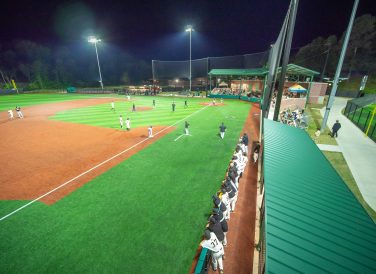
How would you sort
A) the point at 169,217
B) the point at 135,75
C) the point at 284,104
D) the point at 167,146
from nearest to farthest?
1. the point at 169,217
2. the point at 167,146
3. the point at 284,104
4. the point at 135,75

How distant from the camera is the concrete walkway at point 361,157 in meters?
10.1

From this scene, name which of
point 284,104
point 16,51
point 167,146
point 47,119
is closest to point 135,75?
point 16,51

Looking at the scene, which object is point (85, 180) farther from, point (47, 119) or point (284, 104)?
point (284, 104)

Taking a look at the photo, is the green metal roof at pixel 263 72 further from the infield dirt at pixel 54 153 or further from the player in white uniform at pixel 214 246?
the player in white uniform at pixel 214 246

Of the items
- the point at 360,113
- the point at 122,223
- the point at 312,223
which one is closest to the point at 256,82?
the point at 360,113

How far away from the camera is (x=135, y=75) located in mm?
101812

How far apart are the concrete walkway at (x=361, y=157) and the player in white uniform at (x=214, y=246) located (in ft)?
26.7

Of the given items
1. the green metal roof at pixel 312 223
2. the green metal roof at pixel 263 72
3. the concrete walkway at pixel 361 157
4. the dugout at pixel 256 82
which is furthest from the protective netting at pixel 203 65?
the green metal roof at pixel 312 223

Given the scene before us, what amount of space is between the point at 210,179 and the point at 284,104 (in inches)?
881

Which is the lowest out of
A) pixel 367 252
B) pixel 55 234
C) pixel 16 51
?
pixel 55 234

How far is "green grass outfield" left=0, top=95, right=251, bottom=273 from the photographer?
6.03 m

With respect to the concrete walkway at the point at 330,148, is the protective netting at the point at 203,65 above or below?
above

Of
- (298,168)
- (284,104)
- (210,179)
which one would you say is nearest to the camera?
(298,168)

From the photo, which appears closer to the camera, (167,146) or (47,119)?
(167,146)
